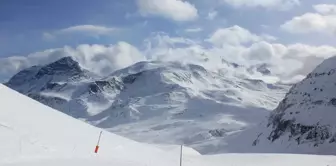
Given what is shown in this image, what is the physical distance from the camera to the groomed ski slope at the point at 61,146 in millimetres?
26938

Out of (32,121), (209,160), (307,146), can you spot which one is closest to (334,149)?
(307,146)

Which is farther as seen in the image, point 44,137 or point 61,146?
point 44,137

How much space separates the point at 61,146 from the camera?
98.5 ft

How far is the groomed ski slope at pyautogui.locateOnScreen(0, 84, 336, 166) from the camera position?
26.9 meters

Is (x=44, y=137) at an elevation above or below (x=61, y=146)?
above

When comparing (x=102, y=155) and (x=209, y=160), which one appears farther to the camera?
(x=209, y=160)

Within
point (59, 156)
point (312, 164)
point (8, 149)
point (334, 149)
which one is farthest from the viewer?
point (334, 149)

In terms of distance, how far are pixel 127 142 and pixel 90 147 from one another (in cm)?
675

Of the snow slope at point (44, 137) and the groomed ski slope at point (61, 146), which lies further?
the snow slope at point (44, 137)

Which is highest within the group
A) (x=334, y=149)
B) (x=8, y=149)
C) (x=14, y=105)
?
(x=334, y=149)

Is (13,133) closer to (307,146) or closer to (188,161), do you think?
(188,161)

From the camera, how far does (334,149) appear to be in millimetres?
174000

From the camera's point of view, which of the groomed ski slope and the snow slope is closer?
the groomed ski slope

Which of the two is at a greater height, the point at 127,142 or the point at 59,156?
the point at 127,142
